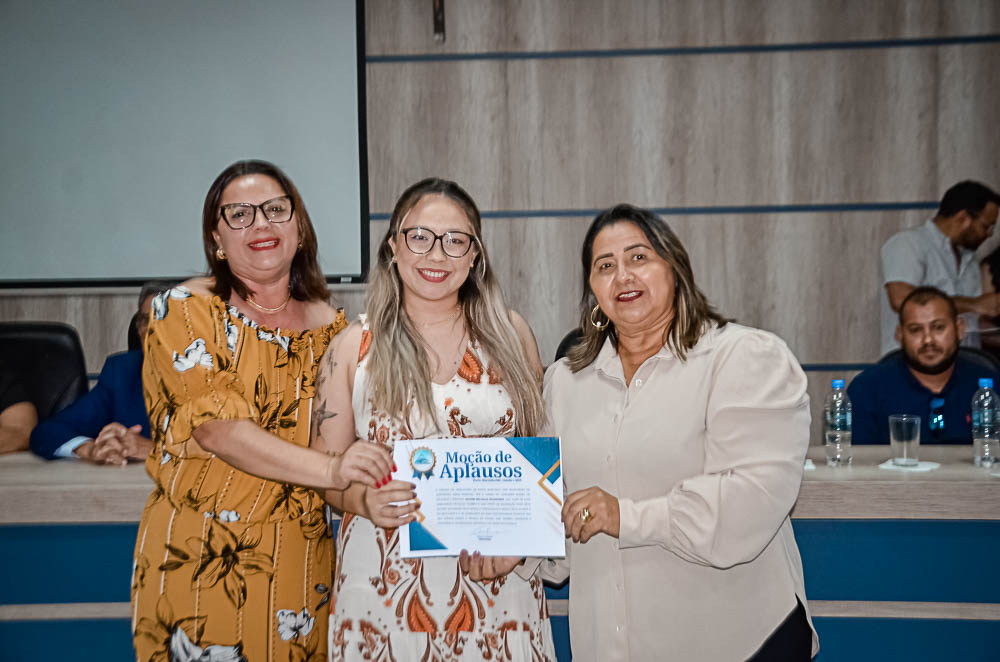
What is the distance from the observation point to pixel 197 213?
14.4 ft

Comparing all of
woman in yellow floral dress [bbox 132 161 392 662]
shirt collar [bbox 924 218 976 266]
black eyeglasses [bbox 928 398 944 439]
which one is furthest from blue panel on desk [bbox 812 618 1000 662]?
shirt collar [bbox 924 218 976 266]

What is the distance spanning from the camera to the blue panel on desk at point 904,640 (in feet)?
6.40

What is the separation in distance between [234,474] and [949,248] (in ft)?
13.1

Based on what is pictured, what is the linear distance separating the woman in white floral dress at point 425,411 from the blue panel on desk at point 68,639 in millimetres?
866

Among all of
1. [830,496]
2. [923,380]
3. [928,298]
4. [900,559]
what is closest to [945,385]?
[923,380]

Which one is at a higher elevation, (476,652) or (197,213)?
(197,213)

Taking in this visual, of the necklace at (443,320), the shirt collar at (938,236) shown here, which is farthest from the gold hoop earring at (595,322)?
the shirt collar at (938,236)

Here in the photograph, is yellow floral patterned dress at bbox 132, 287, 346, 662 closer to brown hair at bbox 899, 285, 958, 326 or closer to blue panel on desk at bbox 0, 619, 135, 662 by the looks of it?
blue panel on desk at bbox 0, 619, 135, 662

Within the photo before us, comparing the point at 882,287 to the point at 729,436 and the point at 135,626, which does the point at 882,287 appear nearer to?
the point at 729,436

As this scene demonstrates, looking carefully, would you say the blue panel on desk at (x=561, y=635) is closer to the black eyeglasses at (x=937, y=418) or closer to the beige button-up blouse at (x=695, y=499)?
the beige button-up blouse at (x=695, y=499)

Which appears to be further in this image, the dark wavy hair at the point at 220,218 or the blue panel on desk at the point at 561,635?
the blue panel on desk at the point at 561,635

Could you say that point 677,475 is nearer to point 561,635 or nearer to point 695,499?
point 695,499

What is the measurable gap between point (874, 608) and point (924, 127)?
3.26m

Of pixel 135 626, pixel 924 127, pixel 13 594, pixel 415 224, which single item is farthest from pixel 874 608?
pixel 924 127
